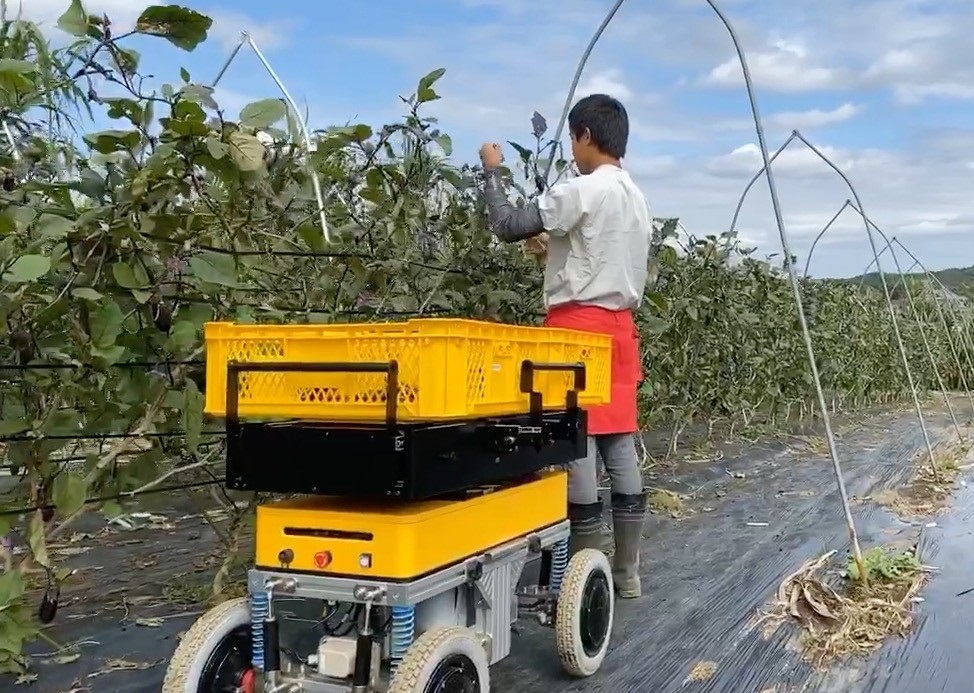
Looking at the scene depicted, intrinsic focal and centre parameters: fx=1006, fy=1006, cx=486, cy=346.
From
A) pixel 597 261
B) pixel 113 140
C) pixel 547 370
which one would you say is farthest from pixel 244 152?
pixel 597 261

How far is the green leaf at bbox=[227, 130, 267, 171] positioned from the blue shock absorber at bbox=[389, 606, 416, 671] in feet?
2.82

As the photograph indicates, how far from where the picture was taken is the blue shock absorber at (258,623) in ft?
5.88

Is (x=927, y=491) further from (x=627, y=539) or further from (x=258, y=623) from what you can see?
(x=258, y=623)

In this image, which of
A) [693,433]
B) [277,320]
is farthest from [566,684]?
[693,433]

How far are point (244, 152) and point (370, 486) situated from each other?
0.69 m

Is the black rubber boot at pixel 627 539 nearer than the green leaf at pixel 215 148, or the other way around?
the green leaf at pixel 215 148

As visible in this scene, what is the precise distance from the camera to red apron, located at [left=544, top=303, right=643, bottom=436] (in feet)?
8.91

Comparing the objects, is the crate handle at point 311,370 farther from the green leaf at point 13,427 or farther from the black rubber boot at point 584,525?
the black rubber boot at point 584,525

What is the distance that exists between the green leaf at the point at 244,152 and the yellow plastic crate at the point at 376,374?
0.31 m

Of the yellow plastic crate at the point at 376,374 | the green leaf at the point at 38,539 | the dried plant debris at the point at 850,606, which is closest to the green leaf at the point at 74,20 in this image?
the yellow plastic crate at the point at 376,374

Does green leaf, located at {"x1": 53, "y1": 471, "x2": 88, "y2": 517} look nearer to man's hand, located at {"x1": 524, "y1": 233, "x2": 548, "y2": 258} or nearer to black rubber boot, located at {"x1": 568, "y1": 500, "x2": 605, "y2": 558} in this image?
black rubber boot, located at {"x1": 568, "y1": 500, "x2": 605, "y2": 558}

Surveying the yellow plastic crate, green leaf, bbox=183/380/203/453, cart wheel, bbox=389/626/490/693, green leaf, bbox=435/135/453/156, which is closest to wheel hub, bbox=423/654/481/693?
cart wheel, bbox=389/626/490/693

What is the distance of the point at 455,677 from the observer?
1.76 m

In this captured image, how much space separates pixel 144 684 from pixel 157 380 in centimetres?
69
